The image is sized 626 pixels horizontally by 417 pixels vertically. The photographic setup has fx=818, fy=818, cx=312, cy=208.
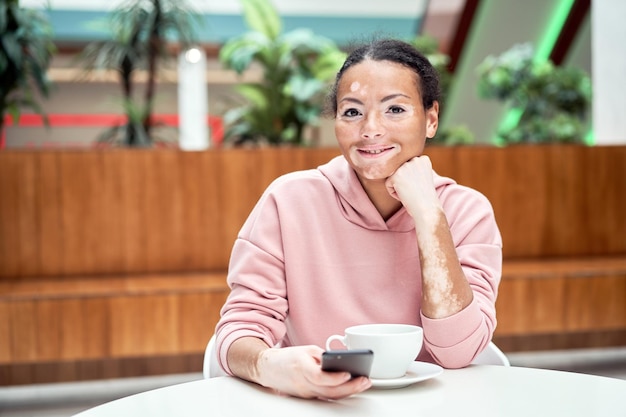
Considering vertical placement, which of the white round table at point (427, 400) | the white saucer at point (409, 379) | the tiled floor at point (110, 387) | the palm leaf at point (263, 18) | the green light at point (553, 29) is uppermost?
the green light at point (553, 29)

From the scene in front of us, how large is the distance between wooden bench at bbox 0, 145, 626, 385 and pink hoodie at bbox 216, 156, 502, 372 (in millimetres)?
1880

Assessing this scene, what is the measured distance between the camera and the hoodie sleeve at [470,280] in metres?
1.16

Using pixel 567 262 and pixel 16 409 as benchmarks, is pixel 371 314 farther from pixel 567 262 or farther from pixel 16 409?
pixel 567 262

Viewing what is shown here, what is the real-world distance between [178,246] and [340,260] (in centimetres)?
253

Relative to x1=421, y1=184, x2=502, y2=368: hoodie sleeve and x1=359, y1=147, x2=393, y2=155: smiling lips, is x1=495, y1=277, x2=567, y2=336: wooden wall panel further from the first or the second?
x1=359, y1=147, x2=393, y2=155: smiling lips

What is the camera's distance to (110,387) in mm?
3658

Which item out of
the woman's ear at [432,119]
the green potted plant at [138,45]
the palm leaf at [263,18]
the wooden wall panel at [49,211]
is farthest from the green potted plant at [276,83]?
the woman's ear at [432,119]

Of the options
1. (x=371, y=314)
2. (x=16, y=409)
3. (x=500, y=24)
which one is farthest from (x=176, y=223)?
(x=500, y=24)

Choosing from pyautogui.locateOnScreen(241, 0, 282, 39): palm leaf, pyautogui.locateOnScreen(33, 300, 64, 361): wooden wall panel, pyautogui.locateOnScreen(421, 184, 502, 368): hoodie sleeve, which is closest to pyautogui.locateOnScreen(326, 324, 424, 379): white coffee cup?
pyautogui.locateOnScreen(421, 184, 502, 368): hoodie sleeve

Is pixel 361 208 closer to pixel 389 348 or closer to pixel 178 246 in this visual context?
pixel 389 348

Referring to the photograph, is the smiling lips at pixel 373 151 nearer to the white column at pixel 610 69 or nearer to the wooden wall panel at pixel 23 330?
the wooden wall panel at pixel 23 330

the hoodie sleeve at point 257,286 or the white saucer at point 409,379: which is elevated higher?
the hoodie sleeve at point 257,286

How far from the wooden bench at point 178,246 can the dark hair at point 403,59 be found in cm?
199

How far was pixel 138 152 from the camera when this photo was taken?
373 centimetres
